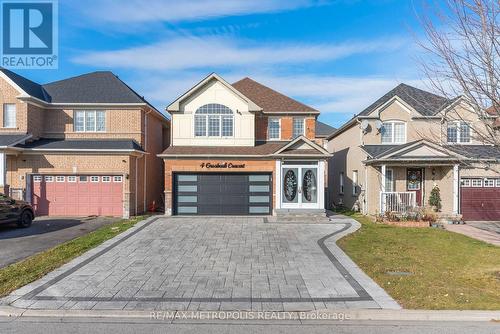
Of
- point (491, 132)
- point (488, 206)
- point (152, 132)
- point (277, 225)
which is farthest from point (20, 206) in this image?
point (488, 206)

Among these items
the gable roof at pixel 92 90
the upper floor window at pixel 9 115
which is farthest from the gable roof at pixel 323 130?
the upper floor window at pixel 9 115

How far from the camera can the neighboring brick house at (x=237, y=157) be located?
18.8m

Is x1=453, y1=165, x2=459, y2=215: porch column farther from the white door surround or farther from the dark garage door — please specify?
the dark garage door

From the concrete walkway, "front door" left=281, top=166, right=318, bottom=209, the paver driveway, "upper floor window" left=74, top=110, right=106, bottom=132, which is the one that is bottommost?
the concrete walkway

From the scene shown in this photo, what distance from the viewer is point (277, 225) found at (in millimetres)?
16562

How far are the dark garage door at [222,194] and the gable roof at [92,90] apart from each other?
6045 millimetres

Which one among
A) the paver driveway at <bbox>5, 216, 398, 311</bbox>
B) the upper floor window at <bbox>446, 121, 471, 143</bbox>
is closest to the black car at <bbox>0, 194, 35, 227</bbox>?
the paver driveway at <bbox>5, 216, 398, 311</bbox>

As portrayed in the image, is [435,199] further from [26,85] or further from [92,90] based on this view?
[26,85]

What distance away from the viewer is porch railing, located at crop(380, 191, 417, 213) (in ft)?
60.7

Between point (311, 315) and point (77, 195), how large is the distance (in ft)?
55.8

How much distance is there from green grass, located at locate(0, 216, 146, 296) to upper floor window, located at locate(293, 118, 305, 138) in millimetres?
11733

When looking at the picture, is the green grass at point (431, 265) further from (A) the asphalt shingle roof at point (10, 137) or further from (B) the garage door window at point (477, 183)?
(A) the asphalt shingle roof at point (10, 137)

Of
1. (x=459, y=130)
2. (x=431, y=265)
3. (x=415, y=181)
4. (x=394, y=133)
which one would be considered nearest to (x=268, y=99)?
(x=394, y=133)

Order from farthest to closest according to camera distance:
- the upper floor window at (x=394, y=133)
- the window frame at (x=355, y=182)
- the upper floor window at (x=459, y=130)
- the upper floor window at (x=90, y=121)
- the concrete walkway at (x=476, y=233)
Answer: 1. the window frame at (x=355, y=182)
2. the upper floor window at (x=394, y=133)
3. the upper floor window at (x=90, y=121)
4. the concrete walkway at (x=476, y=233)
5. the upper floor window at (x=459, y=130)
